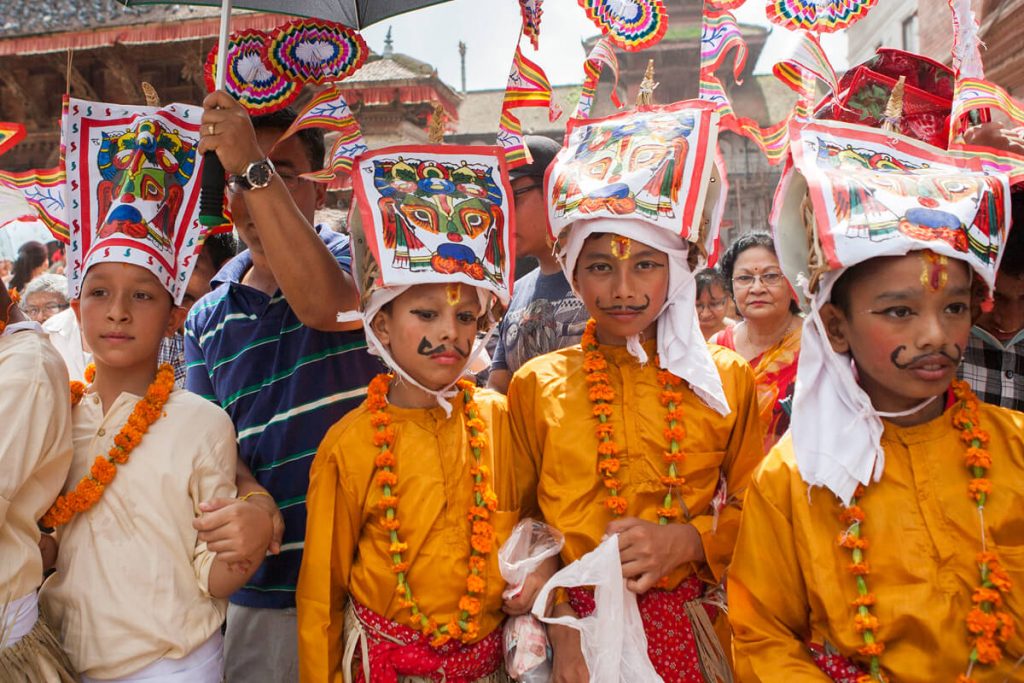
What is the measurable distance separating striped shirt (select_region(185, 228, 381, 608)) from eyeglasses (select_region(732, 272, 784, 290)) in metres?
2.15

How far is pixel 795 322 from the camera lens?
4.12 meters

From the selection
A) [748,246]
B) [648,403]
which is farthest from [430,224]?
[748,246]

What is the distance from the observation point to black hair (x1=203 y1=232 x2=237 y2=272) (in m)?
4.12

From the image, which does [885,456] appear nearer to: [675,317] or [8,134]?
[675,317]

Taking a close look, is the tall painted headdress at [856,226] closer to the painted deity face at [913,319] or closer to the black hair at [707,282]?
the painted deity face at [913,319]

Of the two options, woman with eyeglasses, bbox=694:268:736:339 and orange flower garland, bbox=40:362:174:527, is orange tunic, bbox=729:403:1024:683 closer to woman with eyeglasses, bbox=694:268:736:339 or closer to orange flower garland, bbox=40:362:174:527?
orange flower garland, bbox=40:362:174:527

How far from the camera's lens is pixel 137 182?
100 inches

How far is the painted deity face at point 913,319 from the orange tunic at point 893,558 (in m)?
0.21

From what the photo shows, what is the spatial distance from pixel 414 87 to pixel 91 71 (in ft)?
15.9

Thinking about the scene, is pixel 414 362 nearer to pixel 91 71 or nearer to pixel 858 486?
pixel 858 486

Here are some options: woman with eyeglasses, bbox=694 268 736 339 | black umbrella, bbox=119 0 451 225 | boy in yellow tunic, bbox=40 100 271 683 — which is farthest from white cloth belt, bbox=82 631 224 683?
woman with eyeglasses, bbox=694 268 736 339

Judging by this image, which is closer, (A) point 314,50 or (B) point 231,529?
(B) point 231,529

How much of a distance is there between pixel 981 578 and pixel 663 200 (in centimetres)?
130

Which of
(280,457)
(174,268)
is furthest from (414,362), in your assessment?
(174,268)
